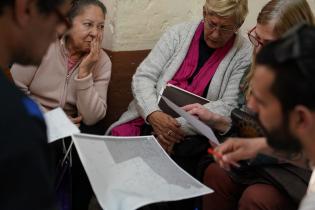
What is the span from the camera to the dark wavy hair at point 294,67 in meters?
1.00

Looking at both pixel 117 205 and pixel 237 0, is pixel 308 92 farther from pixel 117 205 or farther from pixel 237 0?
pixel 237 0

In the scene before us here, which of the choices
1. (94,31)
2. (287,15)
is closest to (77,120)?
(94,31)

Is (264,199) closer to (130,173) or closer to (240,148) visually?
(240,148)

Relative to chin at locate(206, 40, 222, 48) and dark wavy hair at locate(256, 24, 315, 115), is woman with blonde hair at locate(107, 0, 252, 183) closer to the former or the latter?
chin at locate(206, 40, 222, 48)

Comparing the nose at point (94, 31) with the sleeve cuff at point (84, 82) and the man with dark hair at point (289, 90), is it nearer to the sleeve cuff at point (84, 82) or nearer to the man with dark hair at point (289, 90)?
the sleeve cuff at point (84, 82)

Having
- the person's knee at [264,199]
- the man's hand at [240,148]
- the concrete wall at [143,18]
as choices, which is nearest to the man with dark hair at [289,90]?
the man's hand at [240,148]

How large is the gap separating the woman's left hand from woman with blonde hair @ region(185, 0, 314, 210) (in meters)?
0.49

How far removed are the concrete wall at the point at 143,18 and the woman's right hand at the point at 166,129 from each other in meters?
0.55

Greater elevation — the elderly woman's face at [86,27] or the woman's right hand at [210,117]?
the elderly woman's face at [86,27]

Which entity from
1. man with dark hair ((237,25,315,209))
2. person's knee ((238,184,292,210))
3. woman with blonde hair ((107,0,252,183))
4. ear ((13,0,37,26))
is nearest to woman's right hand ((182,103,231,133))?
woman with blonde hair ((107,0,252,183))

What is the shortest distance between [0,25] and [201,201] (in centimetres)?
129

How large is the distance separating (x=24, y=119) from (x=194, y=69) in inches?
55.4

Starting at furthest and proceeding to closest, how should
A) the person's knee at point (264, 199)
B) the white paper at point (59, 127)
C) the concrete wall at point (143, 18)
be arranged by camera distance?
1. the concrete wall at point (143, 18)
2. the person's knee at point (264, 199)
3. the white paper at point (59, 127)

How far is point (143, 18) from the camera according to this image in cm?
237
